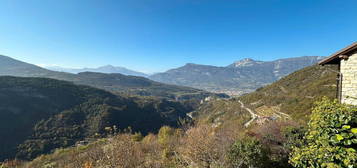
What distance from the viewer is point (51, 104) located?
247 ft

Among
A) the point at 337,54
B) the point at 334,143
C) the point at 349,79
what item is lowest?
the point at 334,143

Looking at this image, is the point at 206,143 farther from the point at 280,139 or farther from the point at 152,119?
the point at 152,119

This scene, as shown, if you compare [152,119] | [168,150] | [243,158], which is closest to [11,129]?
[152,119]

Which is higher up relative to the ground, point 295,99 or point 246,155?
point 246,155

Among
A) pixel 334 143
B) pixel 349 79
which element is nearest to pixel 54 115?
pixel 334 143

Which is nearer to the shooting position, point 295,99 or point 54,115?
point 295,99

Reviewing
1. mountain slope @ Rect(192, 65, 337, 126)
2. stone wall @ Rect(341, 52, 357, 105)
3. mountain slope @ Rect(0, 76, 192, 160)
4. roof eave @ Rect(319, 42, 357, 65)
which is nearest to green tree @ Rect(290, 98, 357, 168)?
stone wall @ Rect(341, 52, 357, 105)

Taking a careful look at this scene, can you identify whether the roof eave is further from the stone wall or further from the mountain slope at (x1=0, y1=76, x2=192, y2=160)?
the mountain slope at (x1=0, y1=76, x2=192, y2=160)

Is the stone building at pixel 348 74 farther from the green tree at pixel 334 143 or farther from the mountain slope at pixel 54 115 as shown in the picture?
the mountain slope at pixel 54 115

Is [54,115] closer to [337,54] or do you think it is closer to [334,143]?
[334,143]

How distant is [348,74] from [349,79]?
22 centimetres

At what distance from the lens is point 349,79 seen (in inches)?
→ 255

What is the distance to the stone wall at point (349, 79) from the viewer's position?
6324mm

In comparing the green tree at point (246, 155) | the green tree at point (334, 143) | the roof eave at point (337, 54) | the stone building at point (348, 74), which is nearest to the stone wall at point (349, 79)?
the stone building at point (348, 74)
